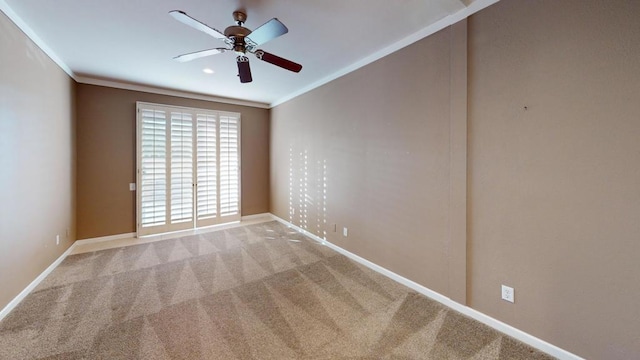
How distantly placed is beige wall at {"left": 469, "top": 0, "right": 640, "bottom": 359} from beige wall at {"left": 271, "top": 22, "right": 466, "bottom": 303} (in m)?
0.18

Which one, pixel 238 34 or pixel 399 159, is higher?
pixel 238 34

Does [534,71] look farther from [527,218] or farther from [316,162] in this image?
[316,162]

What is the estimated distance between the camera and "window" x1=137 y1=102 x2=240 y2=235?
438 centimetres

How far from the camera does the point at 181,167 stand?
464 centimetres

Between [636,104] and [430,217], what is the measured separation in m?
1.53

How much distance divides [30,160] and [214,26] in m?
2.46

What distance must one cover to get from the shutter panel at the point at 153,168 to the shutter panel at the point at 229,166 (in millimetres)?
1031

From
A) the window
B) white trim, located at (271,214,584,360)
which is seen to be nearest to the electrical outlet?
white trim, located at (271,214,584,360)

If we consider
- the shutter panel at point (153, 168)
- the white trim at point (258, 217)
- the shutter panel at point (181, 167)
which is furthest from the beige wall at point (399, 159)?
the shutter panel at point (153, 168)

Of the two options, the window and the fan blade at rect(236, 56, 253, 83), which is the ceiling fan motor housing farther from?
the window

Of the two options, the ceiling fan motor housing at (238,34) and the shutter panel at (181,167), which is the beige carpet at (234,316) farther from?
the ceiling fan motor housing at (238,34)

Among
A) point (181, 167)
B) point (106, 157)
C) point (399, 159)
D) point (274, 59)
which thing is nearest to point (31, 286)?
point (106, 157)

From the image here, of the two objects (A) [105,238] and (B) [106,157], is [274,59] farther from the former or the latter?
(A) [105,238]

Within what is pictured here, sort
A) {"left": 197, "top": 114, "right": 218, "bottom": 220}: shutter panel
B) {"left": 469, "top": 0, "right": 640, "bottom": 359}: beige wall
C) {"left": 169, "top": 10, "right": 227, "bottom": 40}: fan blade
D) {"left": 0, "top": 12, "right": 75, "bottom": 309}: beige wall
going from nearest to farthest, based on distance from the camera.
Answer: {"left": 469, "top": 0, "right": 640, "bottom": 359}: beige wall, {"left": 169, "top": 10, "right": 227, "bottom": 40}: fan blade, {"left": 0, "top": 12, "right": 75, "bottom": 309}: beige wall, {"left": 197, "top": 114, "right": 218, "bottom": 220}: shutter panel
